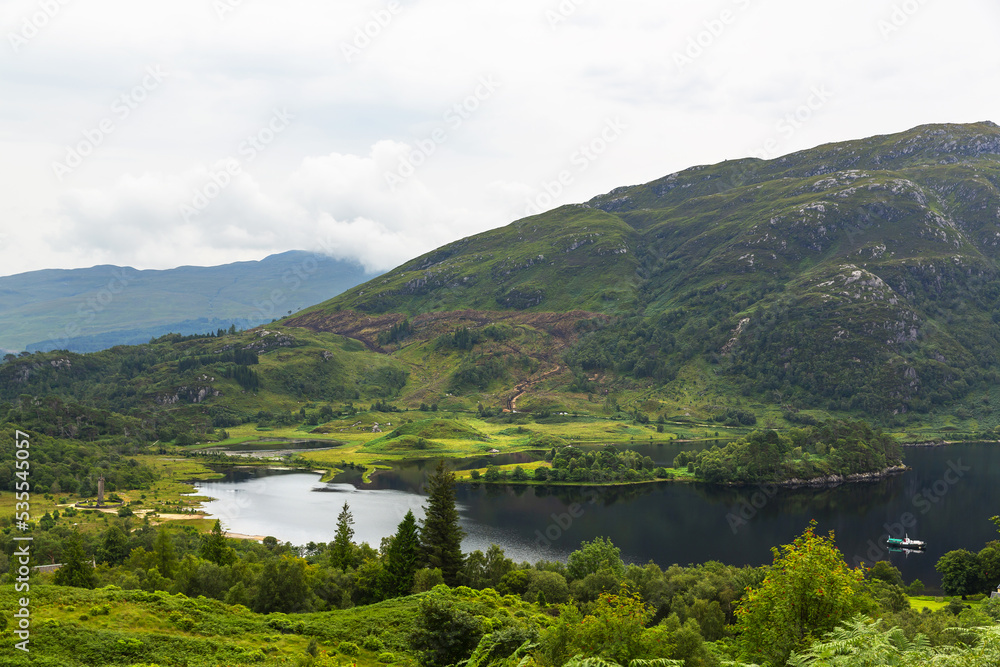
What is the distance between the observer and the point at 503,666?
21.9m

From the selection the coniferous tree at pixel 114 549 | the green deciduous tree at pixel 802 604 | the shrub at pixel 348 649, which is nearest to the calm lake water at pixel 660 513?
the coniferous tree at pixel 114 549

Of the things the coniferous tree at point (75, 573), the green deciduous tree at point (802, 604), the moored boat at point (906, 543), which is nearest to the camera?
the green deciduous tree at point (802, 604)

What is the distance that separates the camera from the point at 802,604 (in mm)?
24578

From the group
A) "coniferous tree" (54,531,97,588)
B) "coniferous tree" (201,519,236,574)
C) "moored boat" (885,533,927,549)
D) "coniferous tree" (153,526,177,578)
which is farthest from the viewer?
"moored boat" (885,533,927,549)

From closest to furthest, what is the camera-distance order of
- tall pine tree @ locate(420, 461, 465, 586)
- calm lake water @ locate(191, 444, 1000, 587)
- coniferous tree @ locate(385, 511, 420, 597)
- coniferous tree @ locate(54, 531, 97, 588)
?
coniferous tree @ locate(54, 531, 97, 588) < coniferous tree @ locate(385, 511, 420, 597) < tall pine tree @ locate(420, 461, 465, 586) < calm lake water @ locate(191, 444, 1000, 587)

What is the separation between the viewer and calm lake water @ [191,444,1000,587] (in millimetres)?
A: 99312

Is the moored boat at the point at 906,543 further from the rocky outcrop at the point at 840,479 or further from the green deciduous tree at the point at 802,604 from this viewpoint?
the green deciduous tree at the point at 802,604

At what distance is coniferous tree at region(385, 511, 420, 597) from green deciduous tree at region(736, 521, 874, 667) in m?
34.5

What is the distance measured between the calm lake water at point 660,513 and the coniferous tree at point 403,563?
134 ft

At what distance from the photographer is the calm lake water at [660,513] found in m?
99.3

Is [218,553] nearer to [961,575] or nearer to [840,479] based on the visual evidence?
[961,575]

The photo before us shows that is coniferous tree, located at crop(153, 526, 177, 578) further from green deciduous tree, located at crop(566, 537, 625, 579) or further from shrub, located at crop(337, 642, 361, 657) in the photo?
green deciduous tree, located at crop(566, 537, 625, 579)

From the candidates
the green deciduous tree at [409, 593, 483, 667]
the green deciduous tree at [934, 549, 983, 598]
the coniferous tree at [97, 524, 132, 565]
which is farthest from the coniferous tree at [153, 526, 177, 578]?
the green deciduous tree at [934, 549, 983, 598]

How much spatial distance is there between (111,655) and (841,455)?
16103 cm
